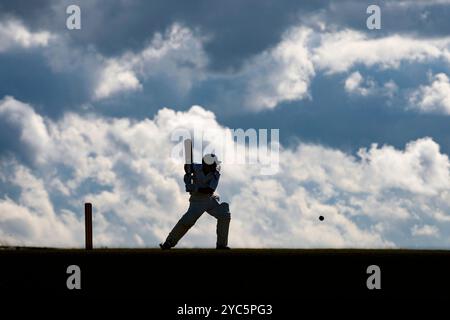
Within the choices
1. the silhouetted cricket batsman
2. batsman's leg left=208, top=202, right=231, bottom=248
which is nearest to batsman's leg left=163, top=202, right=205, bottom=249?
the silhouetted cricket batsman

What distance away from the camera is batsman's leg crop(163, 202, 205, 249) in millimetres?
28859

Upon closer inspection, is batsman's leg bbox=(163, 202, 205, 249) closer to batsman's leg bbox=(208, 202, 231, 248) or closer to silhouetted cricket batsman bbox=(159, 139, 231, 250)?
silhouetted cricket batsman bbox=(159, 139, 231, 250)

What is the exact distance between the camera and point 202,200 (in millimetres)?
29016

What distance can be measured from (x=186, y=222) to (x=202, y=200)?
2.76 feet

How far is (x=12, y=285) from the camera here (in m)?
19.0

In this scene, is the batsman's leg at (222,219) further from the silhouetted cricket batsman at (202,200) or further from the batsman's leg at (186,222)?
the batsman's leg at (186,222)

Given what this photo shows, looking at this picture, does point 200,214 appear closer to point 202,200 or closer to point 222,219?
point 202,200

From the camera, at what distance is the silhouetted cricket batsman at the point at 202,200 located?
28750mm

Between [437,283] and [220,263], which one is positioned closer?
[437,283]

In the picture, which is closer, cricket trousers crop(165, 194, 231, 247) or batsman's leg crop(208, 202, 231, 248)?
cricket trousers crop(165, 194, 231, 247)
